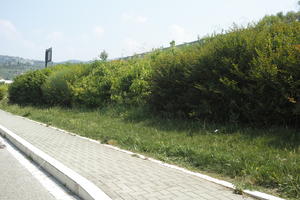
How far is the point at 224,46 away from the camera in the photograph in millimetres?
9008

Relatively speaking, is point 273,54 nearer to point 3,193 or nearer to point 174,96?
point 174,96

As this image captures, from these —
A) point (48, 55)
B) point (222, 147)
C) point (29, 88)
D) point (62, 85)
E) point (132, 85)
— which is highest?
point (48, 55)

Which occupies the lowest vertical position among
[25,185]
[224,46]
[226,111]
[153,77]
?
[25,185]

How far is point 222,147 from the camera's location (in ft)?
22.2

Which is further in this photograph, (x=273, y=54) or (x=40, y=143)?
(x=40, y=143)

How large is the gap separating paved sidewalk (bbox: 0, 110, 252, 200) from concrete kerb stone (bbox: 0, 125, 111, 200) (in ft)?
0.47

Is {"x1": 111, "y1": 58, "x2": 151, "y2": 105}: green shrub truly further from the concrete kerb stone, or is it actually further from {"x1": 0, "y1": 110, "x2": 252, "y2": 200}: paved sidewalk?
the concrete kerb stone

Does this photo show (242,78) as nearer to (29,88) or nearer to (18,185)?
(18,185)

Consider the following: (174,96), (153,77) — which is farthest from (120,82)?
(174,96)

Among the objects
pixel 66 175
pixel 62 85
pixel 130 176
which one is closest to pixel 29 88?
pixel 62 85

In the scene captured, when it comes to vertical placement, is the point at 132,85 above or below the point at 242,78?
below

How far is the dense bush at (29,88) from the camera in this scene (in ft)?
84.3

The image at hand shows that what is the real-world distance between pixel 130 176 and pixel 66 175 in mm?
1158

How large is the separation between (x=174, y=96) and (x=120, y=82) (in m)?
5.33
